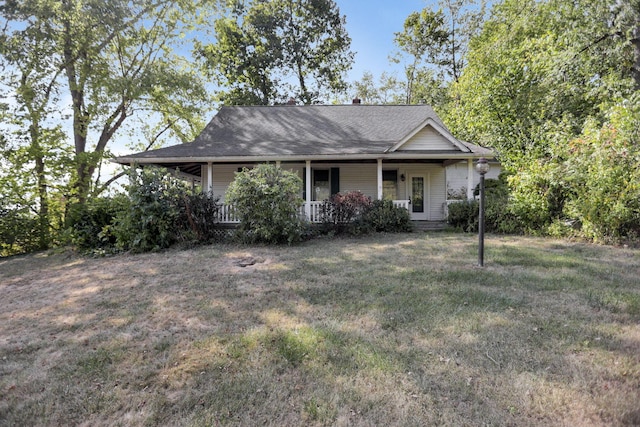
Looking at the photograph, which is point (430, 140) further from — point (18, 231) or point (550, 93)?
point (18, 231)

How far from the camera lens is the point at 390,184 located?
13.1m

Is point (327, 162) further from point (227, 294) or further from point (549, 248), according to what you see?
point (227, 294)

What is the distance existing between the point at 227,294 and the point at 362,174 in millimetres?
9208

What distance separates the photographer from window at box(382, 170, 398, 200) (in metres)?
13.1

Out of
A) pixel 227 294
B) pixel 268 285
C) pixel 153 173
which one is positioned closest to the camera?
pixel 227 294

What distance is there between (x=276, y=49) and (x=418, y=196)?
16307mm

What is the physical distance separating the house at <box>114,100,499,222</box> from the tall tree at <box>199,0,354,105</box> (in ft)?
30.6

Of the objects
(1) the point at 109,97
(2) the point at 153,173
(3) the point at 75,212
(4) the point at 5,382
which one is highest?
(1) the point at 109,97

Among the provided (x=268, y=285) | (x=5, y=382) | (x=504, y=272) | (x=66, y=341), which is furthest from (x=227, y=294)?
(x=504, y=272)

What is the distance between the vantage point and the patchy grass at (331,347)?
2234 millimetres

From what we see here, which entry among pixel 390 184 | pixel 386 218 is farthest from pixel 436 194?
pixel 386 218

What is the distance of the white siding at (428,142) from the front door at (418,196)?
226cm

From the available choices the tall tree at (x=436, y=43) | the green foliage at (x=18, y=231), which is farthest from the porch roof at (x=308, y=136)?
the tall tree at (x=436, y=43)

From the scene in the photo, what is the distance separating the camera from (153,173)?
8.38 m
